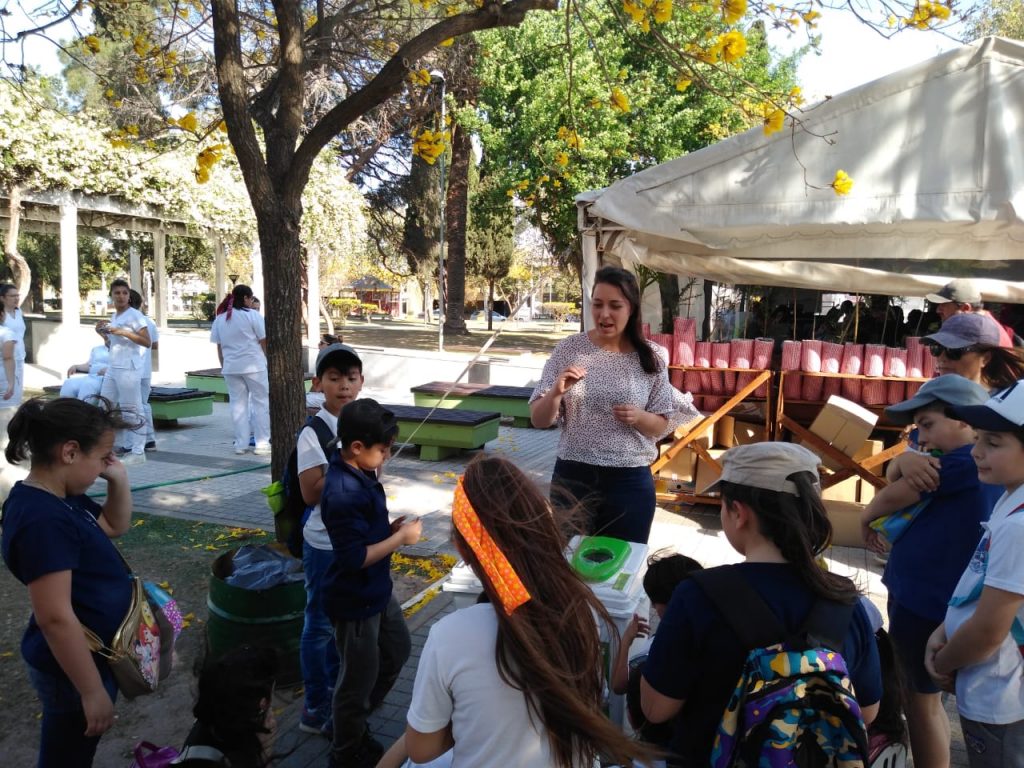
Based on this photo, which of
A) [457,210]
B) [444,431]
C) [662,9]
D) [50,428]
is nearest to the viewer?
[50,428]

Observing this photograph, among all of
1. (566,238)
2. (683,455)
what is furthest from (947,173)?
(566,238)

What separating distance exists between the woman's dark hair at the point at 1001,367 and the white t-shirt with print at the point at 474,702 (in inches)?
91.6

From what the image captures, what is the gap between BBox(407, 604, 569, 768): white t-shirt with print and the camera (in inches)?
59.0

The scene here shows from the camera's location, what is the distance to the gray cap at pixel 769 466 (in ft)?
5.43

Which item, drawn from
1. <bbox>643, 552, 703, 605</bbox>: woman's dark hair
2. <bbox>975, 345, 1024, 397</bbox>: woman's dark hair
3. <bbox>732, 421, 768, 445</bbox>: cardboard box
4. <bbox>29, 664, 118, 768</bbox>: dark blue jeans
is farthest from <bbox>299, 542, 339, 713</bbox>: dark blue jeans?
<bbox>732, 421, 768, 445</bbox>: cardboard box

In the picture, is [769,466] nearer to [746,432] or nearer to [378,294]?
[746,432]

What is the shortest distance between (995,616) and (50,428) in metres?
2.63

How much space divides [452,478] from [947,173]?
17.7 ft

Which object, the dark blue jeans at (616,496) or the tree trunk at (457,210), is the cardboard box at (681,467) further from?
the tree trunk at (457,210)

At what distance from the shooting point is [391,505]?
6824mm

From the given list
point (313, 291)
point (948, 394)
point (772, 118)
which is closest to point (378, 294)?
point (313, 291)

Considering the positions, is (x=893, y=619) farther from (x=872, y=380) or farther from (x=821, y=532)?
(x=872, y=380)

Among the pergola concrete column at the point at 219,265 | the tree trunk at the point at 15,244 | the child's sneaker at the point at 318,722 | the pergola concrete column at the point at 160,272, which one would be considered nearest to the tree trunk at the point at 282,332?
the child's sneaker at the point at 318,722

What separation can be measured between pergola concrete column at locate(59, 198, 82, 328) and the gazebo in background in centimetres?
5168
